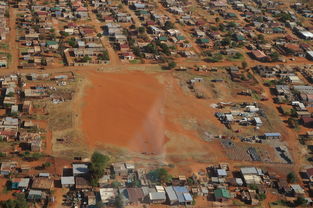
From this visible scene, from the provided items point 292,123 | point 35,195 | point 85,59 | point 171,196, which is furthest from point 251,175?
point 85,59

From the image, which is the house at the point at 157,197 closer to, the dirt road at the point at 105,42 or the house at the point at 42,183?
the house at the point at 42,183

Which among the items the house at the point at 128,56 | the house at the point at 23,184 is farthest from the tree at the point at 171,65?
the house at the point at 23,184

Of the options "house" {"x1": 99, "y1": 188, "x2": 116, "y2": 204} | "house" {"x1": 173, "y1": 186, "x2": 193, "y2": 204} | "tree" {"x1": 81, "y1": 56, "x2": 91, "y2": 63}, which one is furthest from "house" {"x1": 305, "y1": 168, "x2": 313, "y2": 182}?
"tree" {"x1": 81, "y1": 56, "x2": 91, "y2": 63}

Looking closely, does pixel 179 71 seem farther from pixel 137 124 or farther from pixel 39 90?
pixel 39 90

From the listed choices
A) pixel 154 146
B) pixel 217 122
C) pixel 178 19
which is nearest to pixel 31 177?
pixel 154 146

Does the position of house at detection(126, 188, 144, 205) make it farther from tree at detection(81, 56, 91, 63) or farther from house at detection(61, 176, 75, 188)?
tree at detection(81, 56, 91, 63)
